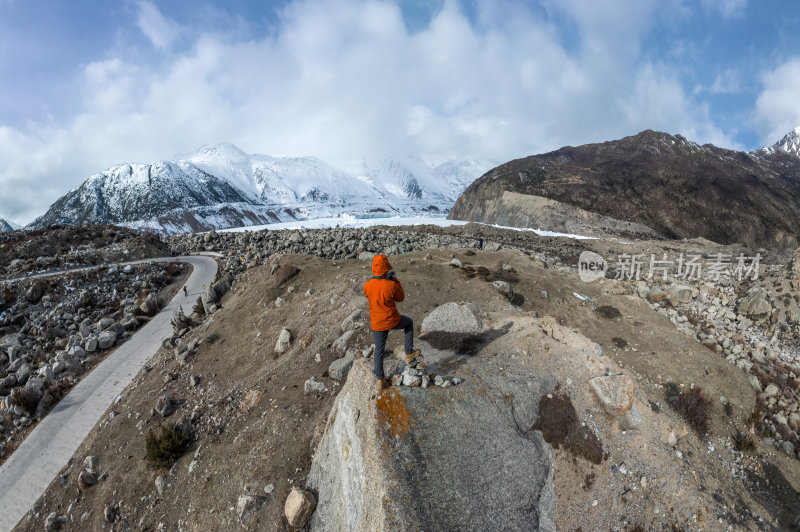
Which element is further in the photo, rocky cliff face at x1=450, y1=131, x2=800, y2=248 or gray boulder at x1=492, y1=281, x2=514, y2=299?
rocky cliff face at x1=450, y1=131, x2=800, y2=248

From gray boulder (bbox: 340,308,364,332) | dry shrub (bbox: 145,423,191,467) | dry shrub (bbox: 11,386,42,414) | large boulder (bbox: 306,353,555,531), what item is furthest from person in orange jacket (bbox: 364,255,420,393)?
dry shrub (bbox: 11,386,42,414)

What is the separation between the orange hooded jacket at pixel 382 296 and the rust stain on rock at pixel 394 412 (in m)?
1.34

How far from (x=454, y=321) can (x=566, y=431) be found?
172 inches

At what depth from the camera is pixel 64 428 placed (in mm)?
13211

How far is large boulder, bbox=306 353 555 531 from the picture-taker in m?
5.18

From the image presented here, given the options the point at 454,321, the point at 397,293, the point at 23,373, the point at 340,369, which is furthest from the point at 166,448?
the point at 23,373

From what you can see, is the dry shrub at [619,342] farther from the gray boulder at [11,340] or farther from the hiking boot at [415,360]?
the gray boulder at [11,340]

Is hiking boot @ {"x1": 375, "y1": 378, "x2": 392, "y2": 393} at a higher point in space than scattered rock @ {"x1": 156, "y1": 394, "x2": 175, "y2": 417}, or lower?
higher

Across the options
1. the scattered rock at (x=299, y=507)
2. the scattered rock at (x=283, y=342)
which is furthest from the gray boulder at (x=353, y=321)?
the scattered rock at (x=299, y=507)

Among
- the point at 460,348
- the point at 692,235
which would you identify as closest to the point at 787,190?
the point at 692,235

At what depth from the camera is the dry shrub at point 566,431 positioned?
23.9 ft

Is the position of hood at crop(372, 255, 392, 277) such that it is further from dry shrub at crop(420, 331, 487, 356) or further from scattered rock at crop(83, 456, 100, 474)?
scattered rock at crop(83, 456, 100, 474)

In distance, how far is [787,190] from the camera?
11069cm

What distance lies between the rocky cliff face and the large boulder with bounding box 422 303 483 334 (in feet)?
263
